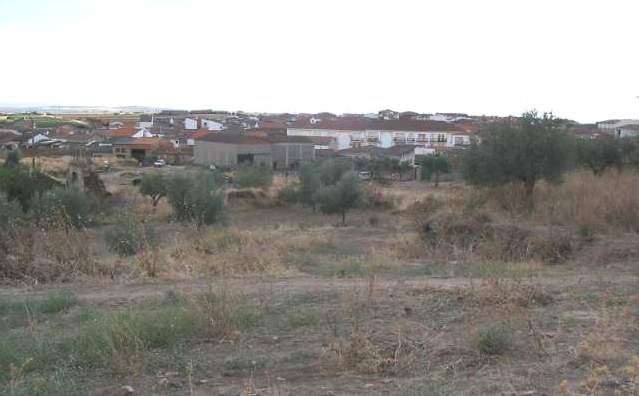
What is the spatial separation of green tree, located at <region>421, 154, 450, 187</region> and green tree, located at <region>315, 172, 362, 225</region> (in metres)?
18.6

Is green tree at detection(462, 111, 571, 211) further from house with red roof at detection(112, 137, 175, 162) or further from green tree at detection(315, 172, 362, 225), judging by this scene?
house with red roof at detection(112, 137, 175, 162)

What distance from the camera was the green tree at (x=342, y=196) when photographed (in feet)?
109

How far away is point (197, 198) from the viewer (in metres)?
27.4

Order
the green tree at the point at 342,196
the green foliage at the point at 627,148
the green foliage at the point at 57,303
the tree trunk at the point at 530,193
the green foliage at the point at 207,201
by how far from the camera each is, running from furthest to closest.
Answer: the green tree at the point at 342,196
the green foliage at the point at 627,148
the green foliage at the point at 207,201
the tree trunk at the point at 530,193
the green foliage at the point at 57,303

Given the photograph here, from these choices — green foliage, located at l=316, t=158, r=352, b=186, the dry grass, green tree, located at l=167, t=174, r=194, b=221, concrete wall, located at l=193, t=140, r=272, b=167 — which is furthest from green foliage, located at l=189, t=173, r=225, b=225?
concrete wall, located at l=193, t=140, r=272, b=167

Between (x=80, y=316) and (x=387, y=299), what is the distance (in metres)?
2.79

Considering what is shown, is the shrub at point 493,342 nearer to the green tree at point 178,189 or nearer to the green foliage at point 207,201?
the green foliage at point 207,201

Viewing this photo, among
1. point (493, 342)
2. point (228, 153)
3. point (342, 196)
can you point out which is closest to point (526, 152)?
point (342, 196)

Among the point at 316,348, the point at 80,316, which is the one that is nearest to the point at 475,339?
the point at 316,348

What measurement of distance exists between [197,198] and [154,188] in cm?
1244

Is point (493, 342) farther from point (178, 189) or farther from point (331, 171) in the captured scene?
point (331, 171)

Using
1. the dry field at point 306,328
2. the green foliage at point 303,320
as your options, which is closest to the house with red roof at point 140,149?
the dry field at point 306,328

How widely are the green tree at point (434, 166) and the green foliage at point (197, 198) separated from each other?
81.9 ft

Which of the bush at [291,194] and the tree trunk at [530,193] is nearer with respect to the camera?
the tree trunk at [530,193]
